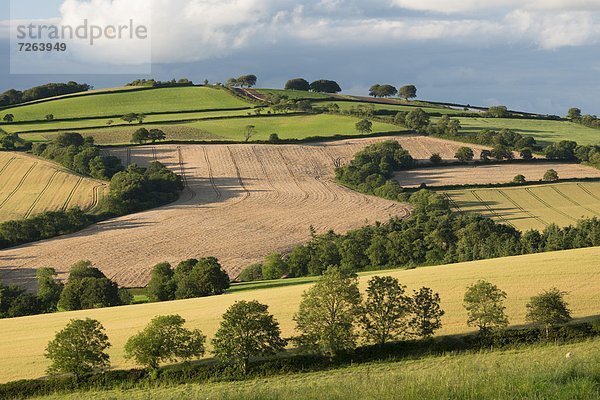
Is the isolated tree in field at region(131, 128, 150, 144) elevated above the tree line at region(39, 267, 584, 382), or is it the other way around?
the isolated tree in field at region(131, 128, 150, 144)

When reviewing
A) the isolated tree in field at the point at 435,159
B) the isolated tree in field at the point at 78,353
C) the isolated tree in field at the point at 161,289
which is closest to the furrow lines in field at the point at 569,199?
the isolated tree in field at the point at 435,159

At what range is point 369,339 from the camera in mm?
38969

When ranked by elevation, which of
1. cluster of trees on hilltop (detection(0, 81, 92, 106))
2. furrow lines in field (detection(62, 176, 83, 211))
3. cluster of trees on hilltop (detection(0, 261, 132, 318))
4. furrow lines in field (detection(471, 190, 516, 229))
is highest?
cluster of trees on hilltop (detection(0, 81, 92, 106))

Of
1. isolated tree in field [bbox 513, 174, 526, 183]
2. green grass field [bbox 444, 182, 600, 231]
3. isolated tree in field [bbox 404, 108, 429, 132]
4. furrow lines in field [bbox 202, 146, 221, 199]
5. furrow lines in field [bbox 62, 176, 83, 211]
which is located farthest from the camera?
isolated tree in field [bbox 404, 108, 429, 132]

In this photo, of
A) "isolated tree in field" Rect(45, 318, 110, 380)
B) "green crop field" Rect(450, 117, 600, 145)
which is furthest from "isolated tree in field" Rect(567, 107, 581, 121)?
"isolated tree in field" Rect(45, 318, 110, 380)

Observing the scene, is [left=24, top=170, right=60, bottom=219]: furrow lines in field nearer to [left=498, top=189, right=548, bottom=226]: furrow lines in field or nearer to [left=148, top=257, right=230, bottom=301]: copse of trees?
[left=148, top=257, right=230, bottom=301]: copse of trees

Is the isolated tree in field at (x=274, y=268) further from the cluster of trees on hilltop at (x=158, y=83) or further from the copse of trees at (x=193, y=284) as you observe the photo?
the cluster of trees on hilltop at (x=158, y=83)

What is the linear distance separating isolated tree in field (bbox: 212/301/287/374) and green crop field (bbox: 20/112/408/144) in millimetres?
102333

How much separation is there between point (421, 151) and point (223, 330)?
329 ft

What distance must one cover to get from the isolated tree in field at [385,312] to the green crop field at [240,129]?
102350 mm

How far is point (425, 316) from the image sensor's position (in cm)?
4000

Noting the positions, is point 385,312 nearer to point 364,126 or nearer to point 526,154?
point 526,154

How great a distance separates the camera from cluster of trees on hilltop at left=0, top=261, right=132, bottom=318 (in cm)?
6094

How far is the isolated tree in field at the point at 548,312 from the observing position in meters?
38.8
